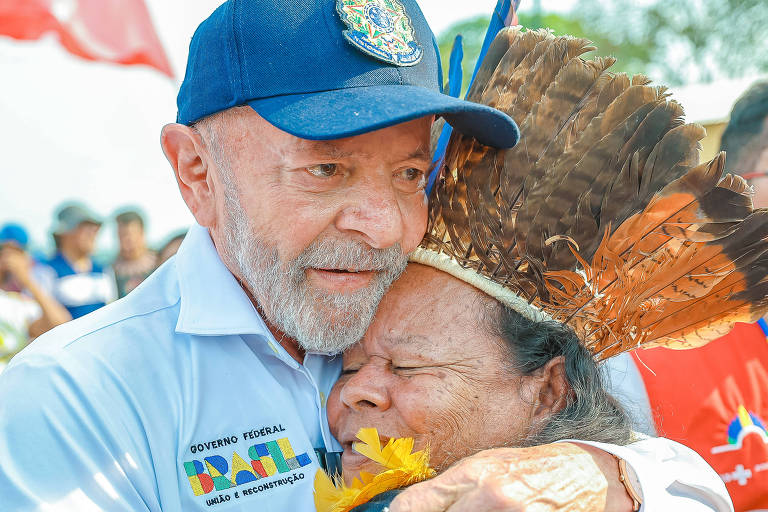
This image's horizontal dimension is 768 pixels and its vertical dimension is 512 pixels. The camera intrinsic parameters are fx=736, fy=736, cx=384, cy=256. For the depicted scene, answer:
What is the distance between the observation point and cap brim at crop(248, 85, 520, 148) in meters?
1.80

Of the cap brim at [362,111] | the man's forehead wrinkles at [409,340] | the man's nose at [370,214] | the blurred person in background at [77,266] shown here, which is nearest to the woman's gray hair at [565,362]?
the man's forehead wrinkles at [409,340]

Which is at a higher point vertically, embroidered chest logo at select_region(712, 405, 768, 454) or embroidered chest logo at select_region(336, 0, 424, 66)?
embroidered chest logo at select_region(336, 0, 424, 66)

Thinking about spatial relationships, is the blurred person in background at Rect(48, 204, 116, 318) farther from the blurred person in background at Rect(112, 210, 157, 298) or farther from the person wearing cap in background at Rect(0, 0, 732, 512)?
Result: the person wearing cap in background at Rect(0, 0, 732, 512)

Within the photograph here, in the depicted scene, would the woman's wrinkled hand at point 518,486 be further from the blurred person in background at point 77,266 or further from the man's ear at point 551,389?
the blurred person in background at point 77,266

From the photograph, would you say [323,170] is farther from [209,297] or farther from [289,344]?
[289,344]

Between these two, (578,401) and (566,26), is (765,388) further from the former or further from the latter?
(566,26)

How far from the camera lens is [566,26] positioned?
33000 millimetres

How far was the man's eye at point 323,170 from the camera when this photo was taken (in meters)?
1.93

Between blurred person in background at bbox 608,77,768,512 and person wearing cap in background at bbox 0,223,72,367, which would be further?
person wearing cap in background at bbox 0,223,72,367

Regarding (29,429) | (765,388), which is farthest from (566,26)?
(29,429)

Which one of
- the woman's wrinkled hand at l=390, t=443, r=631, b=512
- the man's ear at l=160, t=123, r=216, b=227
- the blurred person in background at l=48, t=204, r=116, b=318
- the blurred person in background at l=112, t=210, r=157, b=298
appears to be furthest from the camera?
the blurred person in background at l=112, t=210, r=157, b=298

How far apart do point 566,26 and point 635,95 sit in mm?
33400

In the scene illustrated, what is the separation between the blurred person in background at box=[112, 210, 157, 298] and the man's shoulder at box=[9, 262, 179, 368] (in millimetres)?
6081

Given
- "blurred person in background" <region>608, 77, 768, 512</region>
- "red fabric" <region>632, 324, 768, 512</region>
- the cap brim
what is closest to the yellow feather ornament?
the cap brim
